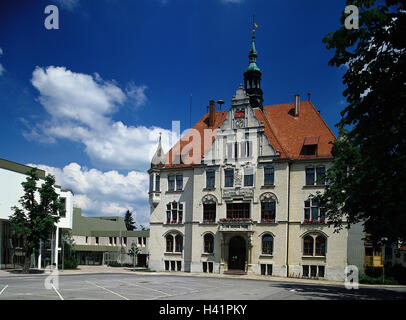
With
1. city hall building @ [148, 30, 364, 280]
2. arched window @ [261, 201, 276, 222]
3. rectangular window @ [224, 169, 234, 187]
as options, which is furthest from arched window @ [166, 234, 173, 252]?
arched window @ [261, 201, 276, 222]

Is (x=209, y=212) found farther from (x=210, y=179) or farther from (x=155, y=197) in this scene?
(x=155, y=197)

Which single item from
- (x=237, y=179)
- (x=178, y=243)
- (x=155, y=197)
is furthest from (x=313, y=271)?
(x=155, y=197)

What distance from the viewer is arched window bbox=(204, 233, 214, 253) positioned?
49.2m

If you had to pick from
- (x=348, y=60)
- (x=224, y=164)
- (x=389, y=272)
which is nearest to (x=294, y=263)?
(x=389, y=272)

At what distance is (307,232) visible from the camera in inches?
1757

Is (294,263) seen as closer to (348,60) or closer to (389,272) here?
(389,272)

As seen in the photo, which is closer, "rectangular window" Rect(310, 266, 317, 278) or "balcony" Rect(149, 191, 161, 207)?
"rectangular window" Rect(310, 266, 317, 278)

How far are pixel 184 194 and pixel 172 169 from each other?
11.6 feet

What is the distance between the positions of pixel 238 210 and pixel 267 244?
4.96 meters

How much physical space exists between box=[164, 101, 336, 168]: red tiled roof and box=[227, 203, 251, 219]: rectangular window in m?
6.91

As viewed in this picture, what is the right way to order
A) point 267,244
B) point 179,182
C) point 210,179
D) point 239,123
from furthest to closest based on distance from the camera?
1. point 179,182
2. point 210,179
3. point 239,123
4. point 267,244

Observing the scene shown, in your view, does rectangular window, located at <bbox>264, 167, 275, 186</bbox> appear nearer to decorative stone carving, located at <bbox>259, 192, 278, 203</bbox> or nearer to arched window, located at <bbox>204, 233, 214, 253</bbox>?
decorative stone carving, located at <bbox>259, 192, 278, 203</bbox>

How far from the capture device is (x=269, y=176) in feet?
154

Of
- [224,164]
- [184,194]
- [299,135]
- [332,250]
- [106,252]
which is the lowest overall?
[106,252]
